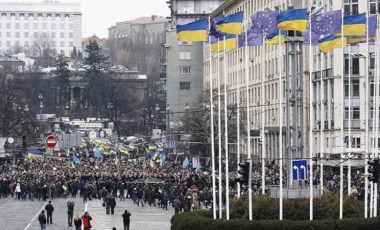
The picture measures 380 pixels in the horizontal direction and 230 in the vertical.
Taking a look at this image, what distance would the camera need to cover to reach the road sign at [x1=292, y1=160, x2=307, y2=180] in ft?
147

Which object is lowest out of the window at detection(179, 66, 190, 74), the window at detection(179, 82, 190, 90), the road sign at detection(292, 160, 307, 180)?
the road sign at detection(292, 160, 307, 180)

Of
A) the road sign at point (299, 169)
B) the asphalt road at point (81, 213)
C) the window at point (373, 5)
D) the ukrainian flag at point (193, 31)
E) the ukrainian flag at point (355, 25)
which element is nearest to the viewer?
the road sign at point (299, 169)

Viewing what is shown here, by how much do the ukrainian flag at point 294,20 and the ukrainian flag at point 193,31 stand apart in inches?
133

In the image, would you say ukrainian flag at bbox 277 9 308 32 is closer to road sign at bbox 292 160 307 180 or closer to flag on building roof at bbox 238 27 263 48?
flag on building roof at bbox 238 27 263 48

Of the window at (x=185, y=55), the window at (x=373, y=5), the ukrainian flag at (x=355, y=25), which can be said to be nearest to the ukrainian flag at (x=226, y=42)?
the ukrainian flag at (x=355, y=25)

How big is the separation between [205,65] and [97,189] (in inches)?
3149

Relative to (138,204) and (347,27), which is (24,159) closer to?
(138,204)

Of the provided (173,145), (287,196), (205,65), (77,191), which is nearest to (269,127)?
(173,145)

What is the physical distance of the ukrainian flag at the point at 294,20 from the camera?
4600cm

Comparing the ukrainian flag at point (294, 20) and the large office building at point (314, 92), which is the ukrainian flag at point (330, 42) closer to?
the large office building at point (314, 92)

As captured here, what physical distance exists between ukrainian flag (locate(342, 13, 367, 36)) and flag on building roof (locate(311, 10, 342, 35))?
620 mm

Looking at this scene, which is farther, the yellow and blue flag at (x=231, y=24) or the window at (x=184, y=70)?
the window at (x=184, y=70)

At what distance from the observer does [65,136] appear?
378 ft

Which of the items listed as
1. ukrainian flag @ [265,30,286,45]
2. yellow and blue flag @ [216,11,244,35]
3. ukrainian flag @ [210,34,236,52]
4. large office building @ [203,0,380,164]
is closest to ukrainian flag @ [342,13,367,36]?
ukrainian flag @ [265,30,286,45]
